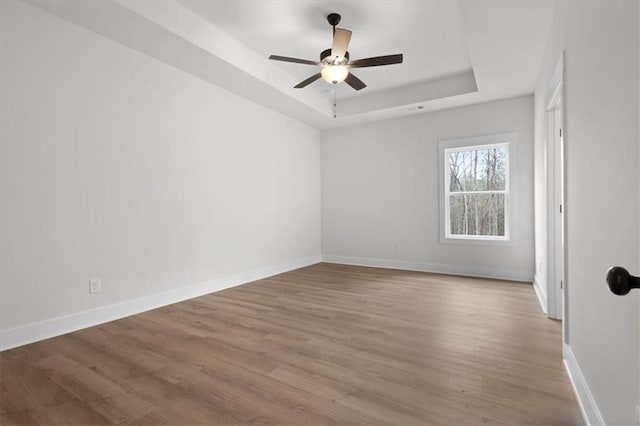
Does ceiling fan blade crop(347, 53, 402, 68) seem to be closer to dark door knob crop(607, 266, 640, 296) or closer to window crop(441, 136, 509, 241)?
window crop(441, 136, 509, 241)

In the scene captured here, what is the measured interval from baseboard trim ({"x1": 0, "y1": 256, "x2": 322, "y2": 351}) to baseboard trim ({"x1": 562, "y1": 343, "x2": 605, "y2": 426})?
3700mm

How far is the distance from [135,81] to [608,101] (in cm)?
389

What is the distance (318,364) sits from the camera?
Result: 7.32ft

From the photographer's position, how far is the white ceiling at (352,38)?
2859 millimetres

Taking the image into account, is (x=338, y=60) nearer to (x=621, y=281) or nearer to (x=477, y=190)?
(x=621, y=281)

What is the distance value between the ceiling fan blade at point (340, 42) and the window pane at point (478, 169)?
301 cm

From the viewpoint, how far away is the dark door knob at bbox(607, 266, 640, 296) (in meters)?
0.68

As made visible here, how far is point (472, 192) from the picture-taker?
5223 mm

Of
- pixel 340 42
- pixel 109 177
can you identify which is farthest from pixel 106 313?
pixel 340 42

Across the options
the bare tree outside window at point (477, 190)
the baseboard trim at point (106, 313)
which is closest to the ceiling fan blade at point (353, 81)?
the bare tree outside window at point (477, 190)

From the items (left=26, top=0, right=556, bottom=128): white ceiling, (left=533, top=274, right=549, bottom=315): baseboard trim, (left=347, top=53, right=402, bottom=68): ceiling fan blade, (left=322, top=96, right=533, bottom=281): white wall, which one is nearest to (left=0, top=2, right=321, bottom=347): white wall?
(left=26, top=0, right=556, bottom=128): white ceiling

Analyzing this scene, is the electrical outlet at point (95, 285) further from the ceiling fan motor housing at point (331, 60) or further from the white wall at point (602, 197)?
the white wall at point (602, 197)

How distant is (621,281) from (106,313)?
148 inches

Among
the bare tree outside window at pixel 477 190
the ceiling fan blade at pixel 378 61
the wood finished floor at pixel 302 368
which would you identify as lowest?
the wood finished floor at pixel 302 368
